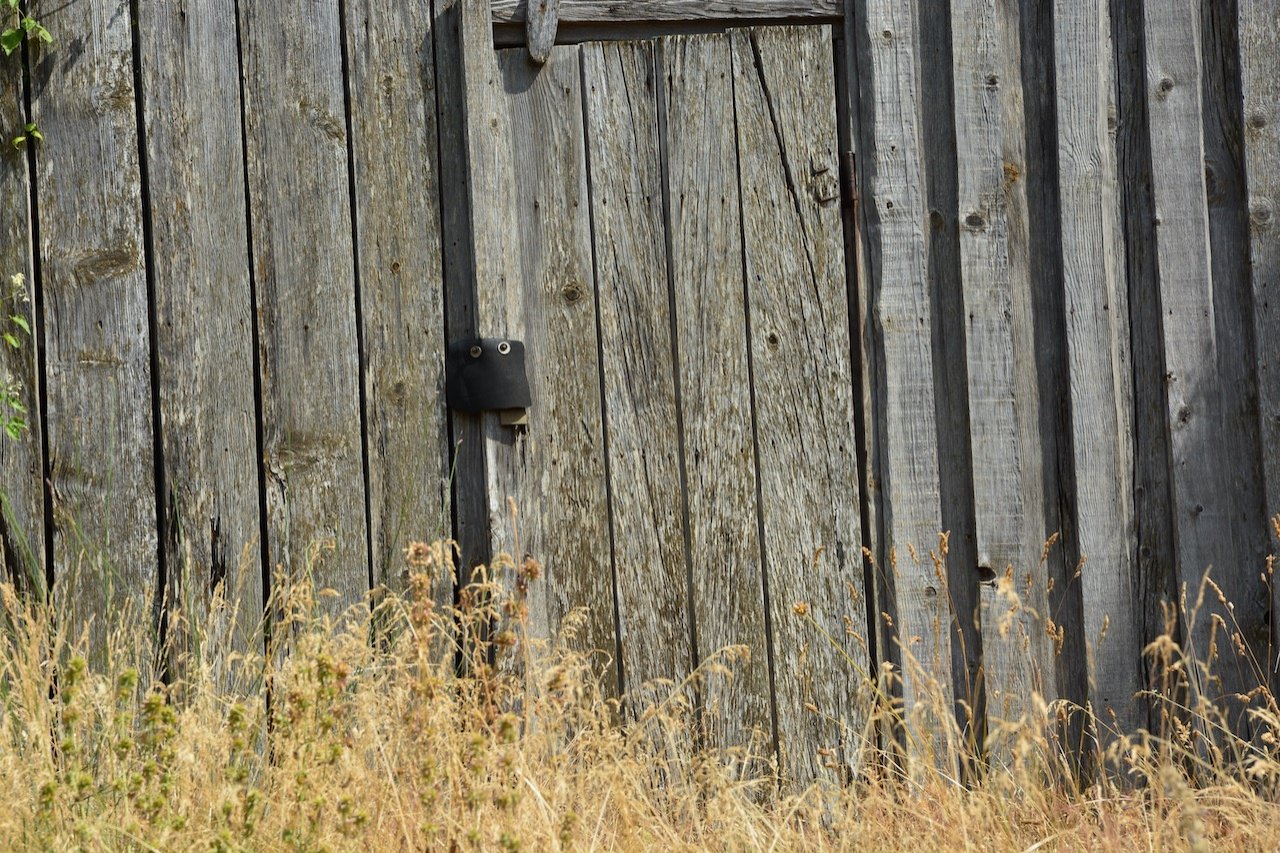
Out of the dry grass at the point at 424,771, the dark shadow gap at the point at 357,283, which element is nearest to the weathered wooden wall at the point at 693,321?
the dark shadow gap at the point at 357,283

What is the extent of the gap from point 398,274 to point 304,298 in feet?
0.85

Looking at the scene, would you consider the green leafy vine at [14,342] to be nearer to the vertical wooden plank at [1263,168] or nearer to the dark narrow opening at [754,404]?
the dark narrow opening at [754,404]

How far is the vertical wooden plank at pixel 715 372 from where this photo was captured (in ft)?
11.3

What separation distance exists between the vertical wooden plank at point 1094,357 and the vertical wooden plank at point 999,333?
0.37ft

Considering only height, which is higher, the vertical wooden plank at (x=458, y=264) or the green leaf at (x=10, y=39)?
the green leaf at (x=10, y=39)

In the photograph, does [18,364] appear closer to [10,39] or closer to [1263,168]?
[10,39]

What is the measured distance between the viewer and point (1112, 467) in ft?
11.5

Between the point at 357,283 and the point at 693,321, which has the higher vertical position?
the point at 357,283

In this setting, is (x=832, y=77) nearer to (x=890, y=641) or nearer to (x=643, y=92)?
(x=643, y=92)

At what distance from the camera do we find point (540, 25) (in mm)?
3398

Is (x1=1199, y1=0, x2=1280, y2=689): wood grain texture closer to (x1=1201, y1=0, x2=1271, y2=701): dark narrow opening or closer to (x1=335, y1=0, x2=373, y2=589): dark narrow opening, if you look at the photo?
(x1=1201, y1=0, x2=1271, y2=701): dark narrow opening

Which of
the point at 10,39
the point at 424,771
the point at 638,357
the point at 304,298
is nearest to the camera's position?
the point at 424,771

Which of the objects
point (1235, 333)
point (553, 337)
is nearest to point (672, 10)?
point (553, 337)

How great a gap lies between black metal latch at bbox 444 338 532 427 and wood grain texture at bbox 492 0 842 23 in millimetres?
911
